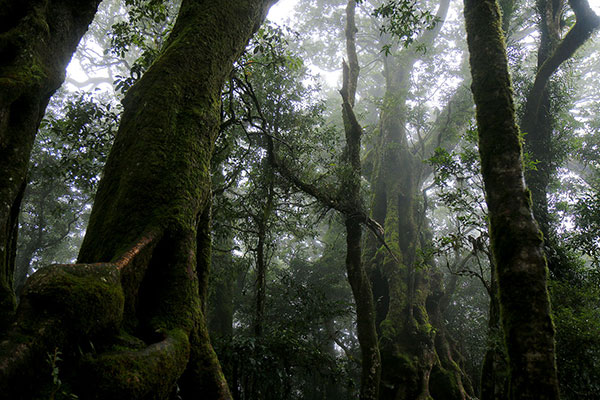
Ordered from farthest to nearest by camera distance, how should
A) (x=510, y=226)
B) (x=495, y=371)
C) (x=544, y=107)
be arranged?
(x=544, y=107)
(x=495, y=371)
(x=510, y=226)

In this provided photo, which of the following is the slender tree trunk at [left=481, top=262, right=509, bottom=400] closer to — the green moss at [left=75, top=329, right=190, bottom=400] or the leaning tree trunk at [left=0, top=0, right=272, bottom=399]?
Result: the leaning tree trunk at [left=0, top=0, right=272, bottom=399]

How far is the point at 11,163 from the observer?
3.03 metres

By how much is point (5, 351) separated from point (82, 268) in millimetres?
499

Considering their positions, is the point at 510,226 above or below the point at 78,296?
above

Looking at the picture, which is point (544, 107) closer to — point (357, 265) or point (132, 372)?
point (357, 265)

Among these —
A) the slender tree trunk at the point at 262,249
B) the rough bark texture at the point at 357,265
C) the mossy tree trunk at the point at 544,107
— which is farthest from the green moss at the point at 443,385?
the slender tree trunk at the point at 262,249

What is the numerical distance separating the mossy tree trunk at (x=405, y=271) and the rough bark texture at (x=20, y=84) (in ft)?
21.5

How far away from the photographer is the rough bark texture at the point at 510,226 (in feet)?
7.91

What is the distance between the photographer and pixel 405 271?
1062cm

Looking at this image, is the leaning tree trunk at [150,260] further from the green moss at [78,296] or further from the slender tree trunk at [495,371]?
the slender tree trunk at [495,371]

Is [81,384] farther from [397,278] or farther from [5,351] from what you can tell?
[397,278]

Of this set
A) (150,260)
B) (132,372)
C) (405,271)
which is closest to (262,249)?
(405,271)

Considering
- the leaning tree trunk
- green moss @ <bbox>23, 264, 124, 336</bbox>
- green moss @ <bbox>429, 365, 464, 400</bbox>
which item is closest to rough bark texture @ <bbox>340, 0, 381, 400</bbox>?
green moss @ <bbox>429, 365, 464, 400</bbox>

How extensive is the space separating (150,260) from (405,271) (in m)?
9.34
